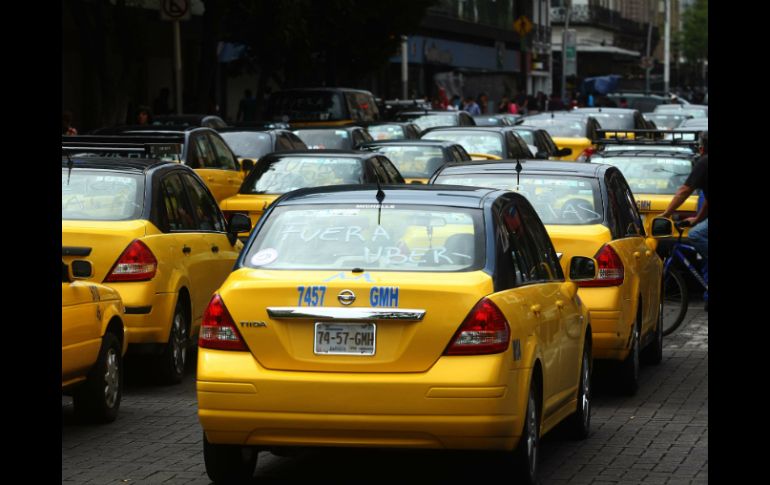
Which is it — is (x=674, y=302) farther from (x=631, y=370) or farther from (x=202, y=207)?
(x=202, y=207)

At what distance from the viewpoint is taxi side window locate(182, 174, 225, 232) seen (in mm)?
13117

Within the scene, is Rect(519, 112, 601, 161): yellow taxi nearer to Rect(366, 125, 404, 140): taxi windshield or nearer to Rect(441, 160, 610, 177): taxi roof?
Rect(366, 125, 404, 140): taxi windshield

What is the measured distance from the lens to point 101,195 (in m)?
12.0

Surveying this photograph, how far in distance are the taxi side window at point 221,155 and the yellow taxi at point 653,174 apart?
467 centimetres

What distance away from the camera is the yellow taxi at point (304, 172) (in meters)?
17.7

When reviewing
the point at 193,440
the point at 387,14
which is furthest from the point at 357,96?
the point at 193,440

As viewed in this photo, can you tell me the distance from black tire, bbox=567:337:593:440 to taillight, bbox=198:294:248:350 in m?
2.48

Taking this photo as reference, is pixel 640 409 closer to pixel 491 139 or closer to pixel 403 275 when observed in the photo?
pixel 403 275

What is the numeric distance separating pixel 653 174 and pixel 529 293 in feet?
37.2

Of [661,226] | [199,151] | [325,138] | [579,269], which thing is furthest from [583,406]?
[325,138]

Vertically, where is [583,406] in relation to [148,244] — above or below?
below

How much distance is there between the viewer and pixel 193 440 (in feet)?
31.9

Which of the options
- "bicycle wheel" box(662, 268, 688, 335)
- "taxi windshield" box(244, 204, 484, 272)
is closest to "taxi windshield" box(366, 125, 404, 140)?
"bicycle wheel" box(662, 268, 688, 335)
